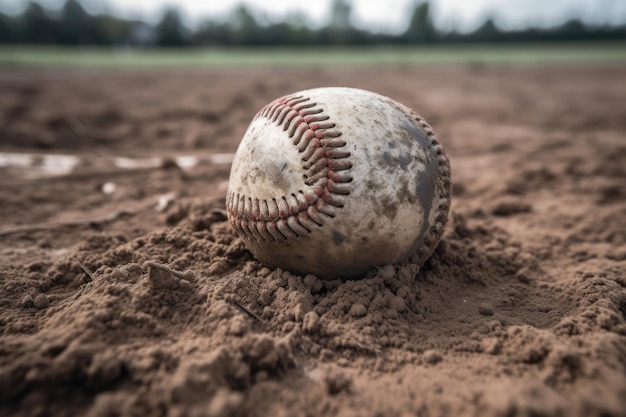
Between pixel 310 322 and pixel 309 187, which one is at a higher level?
pixel 309 187

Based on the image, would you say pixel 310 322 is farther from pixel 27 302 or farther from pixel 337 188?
pixel 27 302

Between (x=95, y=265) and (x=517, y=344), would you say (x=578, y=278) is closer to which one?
(x=517, y=344)

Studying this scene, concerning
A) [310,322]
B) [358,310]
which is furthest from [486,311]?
[310,322]

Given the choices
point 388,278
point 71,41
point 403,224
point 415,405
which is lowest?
point 415,405

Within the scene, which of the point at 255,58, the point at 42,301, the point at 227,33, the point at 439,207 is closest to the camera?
the point at 42,301

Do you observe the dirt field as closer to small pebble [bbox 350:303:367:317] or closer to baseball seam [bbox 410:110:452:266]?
small pebble [bbox 350:303:367:317]

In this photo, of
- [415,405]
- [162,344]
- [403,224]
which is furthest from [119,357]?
[403,224]

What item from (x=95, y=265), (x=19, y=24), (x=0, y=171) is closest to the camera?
(x=95, y=265)
